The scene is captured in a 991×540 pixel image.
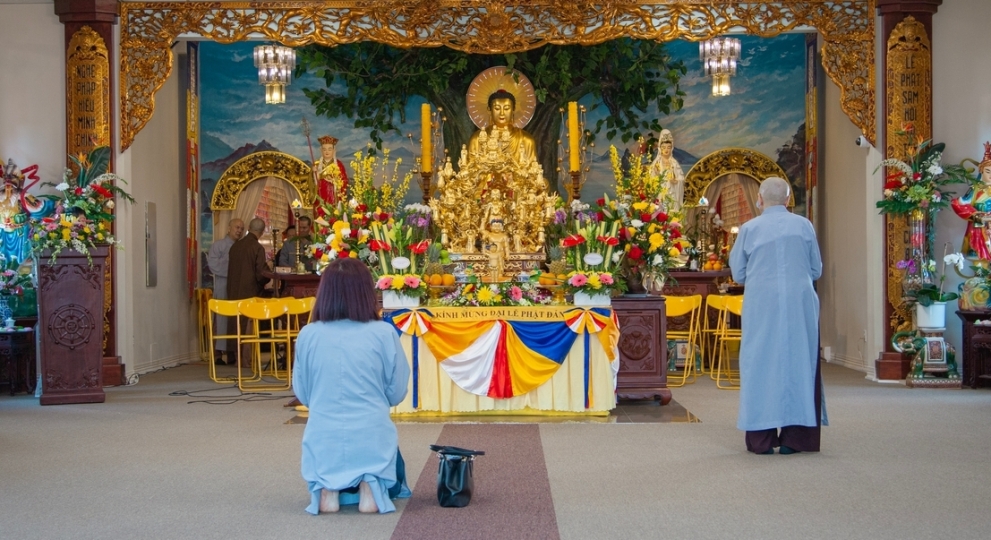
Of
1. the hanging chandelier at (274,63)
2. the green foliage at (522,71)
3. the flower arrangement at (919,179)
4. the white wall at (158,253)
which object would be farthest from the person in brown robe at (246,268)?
the flower arrangement at (919,179)

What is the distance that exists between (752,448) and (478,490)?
1994 millimetres

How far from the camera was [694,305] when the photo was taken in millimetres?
10430

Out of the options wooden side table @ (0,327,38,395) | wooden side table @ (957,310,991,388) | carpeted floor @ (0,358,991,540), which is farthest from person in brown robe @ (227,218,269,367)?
wooden side table @ (957,310,991,388)

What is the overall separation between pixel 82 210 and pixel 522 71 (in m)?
6.06

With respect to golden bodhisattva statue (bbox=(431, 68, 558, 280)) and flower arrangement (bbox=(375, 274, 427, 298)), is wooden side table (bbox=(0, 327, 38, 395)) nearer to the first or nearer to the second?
flower arrangement (bbox=(375, 274, 427, 298))

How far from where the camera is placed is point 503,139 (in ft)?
37.5

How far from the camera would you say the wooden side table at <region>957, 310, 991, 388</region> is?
10.1 meters

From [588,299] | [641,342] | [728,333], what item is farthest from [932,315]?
[588,299]

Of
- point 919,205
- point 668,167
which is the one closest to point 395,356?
point 919,205

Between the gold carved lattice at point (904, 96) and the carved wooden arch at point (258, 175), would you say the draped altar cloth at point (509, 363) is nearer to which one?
the gold carved lattice at point (904, 96)

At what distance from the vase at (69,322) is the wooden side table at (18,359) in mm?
890

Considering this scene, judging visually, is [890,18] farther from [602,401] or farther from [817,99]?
[602,401]

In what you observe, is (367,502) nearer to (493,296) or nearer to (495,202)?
(493,296)

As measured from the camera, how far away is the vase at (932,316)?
10.4 metres
